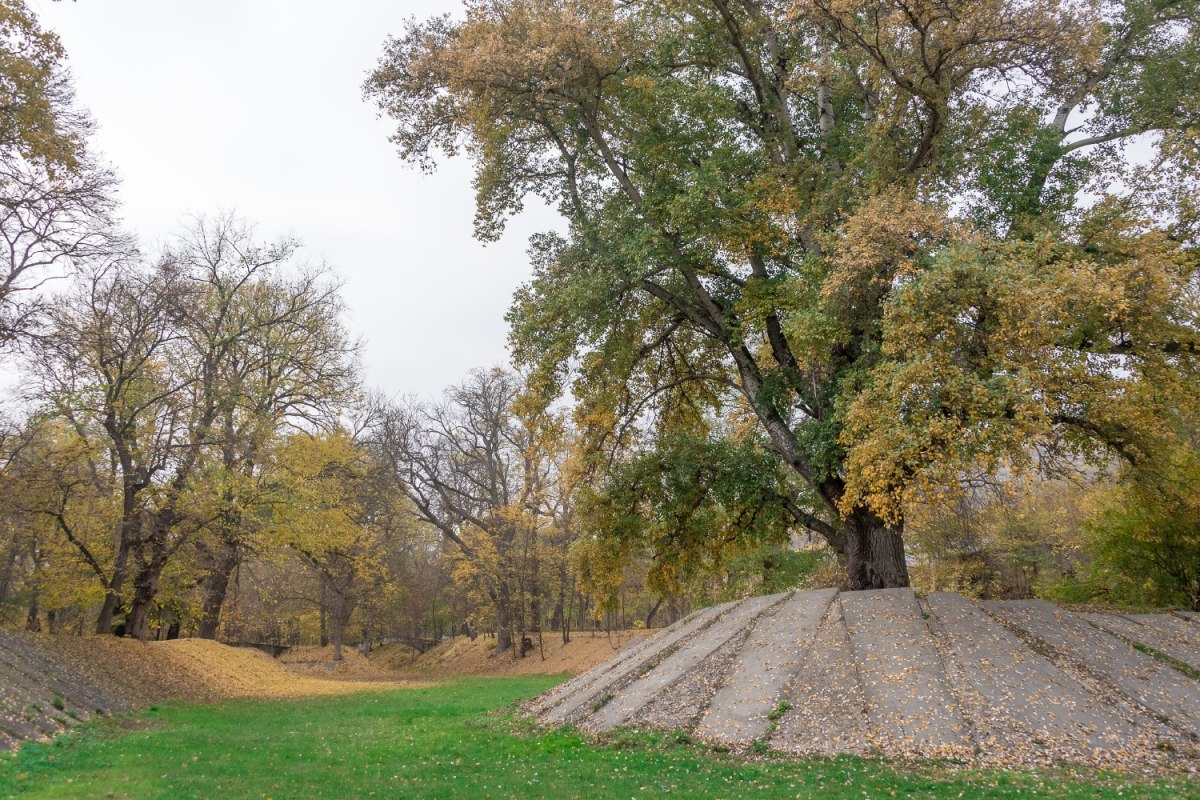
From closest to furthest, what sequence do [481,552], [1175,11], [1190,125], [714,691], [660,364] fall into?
[714,691] → [1190,125] → [1175,11] → [660,364] → [481,552]

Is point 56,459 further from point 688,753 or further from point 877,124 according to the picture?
point 877,124

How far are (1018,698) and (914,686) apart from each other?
4.46ft

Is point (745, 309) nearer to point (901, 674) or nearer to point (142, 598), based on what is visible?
point (901, 674)

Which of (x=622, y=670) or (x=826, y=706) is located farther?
(x=622, y=670)

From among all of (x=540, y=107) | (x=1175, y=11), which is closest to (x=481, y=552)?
(x=540, y=107)

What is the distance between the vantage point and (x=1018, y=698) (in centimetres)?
1006

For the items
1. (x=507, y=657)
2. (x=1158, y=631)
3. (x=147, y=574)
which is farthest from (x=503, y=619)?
(x=1158, y=631)

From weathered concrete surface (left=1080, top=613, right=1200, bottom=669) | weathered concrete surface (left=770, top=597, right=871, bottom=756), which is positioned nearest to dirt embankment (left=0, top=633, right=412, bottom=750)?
weathered concrete surface (left=770, top=597, right=871, bottom=756)

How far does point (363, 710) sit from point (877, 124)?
17469mm

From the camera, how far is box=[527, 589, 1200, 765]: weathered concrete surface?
9.30 m

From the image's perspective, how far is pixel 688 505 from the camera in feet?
54.0

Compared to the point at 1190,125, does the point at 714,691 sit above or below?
below

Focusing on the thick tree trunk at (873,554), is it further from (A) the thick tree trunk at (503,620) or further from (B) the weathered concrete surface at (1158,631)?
(A) the thick tree trunk at (503,620)

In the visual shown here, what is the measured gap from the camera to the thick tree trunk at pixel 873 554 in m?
14.6
